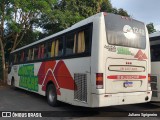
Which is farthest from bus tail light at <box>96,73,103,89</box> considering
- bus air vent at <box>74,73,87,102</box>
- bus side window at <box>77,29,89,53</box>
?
bus side window at <box>77,29,89,53</box>

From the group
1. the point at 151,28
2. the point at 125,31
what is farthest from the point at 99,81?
the point at 151,28

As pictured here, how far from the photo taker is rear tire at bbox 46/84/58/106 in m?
10.8

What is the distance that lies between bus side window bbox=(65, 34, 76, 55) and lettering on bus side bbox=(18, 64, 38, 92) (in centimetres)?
408

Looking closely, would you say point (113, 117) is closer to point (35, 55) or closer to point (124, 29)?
point (124, 29)

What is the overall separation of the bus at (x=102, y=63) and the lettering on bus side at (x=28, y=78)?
303cm

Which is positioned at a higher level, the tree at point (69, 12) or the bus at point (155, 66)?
the tree at point (69, 12)

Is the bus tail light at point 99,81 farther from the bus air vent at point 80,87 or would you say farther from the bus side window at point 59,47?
the bus side window at point 59,47

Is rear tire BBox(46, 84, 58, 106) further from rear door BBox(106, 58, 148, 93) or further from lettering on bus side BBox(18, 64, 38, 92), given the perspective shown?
rear door BBox(106, 58, 148, 93)

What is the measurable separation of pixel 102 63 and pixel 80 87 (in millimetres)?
1223

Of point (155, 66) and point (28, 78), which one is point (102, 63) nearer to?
point (155, 66)

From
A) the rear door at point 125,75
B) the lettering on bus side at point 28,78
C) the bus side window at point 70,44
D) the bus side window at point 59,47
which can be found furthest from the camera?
the lettering on bus side at point 28,78

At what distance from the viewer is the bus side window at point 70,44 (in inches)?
369

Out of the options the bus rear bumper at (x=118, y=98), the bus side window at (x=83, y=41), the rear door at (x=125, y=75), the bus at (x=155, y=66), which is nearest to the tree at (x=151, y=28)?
the bus at (x=155, y=66)

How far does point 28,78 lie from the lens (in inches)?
583
